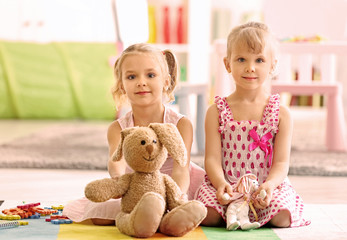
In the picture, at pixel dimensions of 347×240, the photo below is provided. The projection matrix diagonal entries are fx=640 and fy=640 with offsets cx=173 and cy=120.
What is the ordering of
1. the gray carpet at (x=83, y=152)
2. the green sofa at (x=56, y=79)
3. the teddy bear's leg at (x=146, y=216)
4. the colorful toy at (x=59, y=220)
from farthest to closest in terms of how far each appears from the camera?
the green sofa at (x=56, y=79) → the gray carpet at (x=83, y=152) → the colorful toy at (x=59, y=220) → the teddy bear's leg at (x=146, y=216)

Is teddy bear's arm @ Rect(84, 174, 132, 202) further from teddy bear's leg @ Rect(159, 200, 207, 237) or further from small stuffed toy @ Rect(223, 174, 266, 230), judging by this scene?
small stuffed toy @ Rect(223, 174, 266, 230)

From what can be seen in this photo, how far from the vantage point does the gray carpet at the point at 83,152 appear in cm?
258

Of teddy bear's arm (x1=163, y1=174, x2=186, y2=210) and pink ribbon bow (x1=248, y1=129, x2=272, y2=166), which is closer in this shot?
teddy bear's arm (x1=163, y1=174, x2=186, y2=210)

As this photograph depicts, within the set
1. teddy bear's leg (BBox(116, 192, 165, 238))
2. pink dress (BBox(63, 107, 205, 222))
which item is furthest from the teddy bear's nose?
pink dress (BBox(63, 107, 205, 222))

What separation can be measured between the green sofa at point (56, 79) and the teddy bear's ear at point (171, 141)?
3.16m

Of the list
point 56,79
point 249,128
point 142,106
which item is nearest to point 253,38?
point 249,128

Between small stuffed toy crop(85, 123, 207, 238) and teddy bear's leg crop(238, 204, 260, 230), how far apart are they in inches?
5.9

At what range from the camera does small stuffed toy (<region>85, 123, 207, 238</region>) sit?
1383 millimetres

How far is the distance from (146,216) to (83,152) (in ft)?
5.37

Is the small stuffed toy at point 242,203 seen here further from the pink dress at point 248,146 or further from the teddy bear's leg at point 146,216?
the teddy bear's leg at point 146,216

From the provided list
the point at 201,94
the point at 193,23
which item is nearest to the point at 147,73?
the point at 201,94

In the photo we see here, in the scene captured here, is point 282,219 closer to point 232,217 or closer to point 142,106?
point 232,217

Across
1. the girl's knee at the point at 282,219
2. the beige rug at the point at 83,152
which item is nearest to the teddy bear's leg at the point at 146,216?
the girl's knee at the point at 282,219

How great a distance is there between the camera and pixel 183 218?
1.40m
